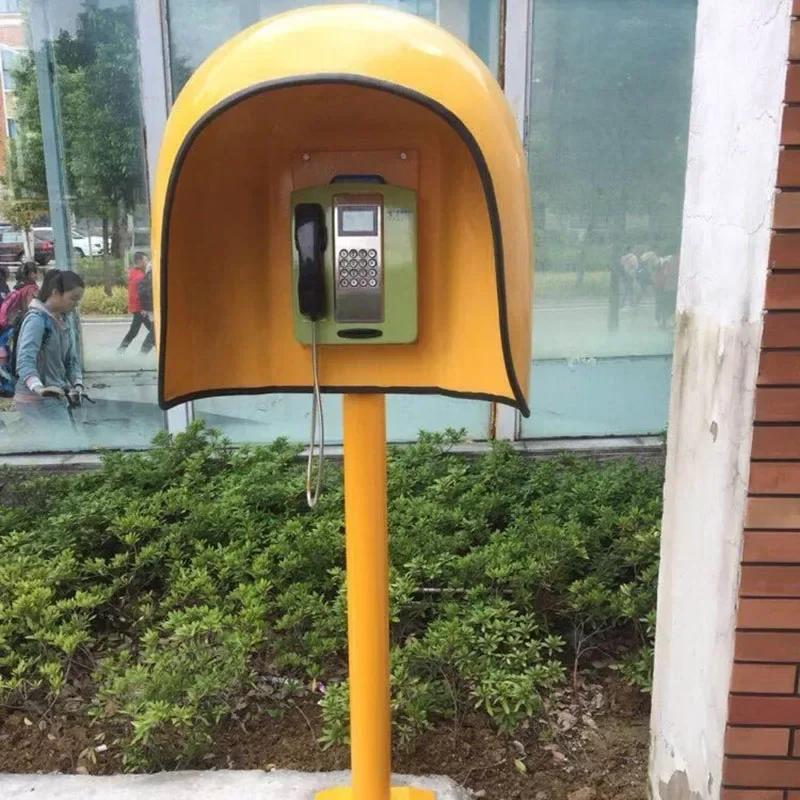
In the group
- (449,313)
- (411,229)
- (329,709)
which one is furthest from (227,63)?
(329,709)

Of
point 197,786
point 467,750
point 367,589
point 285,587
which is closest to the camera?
point 367,589

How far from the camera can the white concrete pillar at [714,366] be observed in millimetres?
1562

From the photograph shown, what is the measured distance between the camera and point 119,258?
4.65 m

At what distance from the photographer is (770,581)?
168 cm

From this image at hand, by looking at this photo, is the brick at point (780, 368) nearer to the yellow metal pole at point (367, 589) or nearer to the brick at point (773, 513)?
the brick at point (773, 513)

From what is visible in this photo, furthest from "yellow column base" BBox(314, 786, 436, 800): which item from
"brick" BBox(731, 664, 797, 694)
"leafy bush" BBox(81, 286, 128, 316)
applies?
"leafy bush" BBox(81, 286, 128, 316)

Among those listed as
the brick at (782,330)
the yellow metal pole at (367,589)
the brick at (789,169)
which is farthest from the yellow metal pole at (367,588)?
the brick at (789,169)

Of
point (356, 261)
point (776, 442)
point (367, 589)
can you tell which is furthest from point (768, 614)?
point (356, 261)

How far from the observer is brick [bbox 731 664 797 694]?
5.65 ft

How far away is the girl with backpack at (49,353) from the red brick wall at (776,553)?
3.97 m

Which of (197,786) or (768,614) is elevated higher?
(768,614)

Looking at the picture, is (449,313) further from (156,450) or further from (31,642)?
(156,450)

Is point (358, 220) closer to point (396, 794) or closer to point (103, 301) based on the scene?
point (396, 794)

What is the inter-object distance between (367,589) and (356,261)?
0.71 metres
